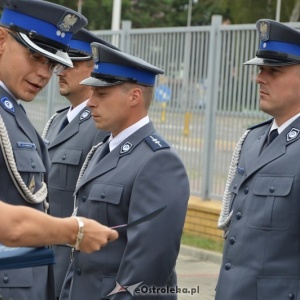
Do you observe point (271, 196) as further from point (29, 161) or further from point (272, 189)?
point (29, 161)

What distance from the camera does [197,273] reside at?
33.2 feet

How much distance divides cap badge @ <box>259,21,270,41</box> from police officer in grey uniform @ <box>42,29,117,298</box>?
3.58 feet

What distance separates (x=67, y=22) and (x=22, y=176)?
2.52ft

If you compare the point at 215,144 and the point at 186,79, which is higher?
the point at 186,79

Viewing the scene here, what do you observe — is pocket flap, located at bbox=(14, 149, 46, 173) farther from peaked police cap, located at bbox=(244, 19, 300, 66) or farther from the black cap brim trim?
peaked police cap, located at bbox=(244, 19, 300, 66)

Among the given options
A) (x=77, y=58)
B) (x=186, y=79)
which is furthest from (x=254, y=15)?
(x=77, y=58)

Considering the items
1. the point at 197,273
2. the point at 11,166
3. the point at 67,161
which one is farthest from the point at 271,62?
the point at 197,273

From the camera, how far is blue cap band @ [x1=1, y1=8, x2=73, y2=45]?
4.36 metres

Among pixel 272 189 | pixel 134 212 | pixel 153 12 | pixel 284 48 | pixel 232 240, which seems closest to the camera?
pixel 134 212

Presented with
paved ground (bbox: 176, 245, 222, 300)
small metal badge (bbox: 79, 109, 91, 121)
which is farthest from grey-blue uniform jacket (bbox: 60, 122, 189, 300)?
paved ground (bbox: 176, 245, 222, 300)

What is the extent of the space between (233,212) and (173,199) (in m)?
0.44

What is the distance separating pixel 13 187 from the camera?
4227mm

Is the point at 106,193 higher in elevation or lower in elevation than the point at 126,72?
lower

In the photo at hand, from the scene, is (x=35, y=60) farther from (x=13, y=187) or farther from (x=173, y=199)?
(x=173, y=199)
